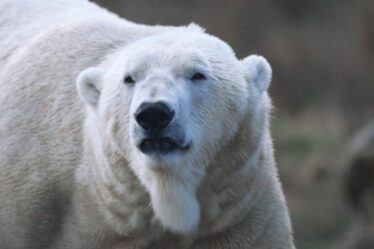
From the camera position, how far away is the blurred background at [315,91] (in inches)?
520

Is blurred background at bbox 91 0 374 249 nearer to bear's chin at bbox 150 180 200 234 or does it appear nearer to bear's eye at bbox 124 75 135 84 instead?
bear's chin at bbox 150 180 200 234

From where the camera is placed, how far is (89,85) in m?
6.55

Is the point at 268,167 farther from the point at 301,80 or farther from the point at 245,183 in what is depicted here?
the point at 301,80

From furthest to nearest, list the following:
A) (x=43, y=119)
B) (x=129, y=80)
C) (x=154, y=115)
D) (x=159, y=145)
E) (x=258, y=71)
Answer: (x=43, y=119), (x=258, y=71), (x=129, y=80), (x=159, y=145), (x=154, y=115)

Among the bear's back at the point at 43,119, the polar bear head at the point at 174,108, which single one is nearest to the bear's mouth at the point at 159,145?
the polar bear head at the point at 174,108

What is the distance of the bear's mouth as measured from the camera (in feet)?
19.7

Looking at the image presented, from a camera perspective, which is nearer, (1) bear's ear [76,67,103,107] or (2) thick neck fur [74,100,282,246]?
(2) thick neck fur [74,100,282,246]

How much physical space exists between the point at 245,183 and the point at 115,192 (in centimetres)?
63

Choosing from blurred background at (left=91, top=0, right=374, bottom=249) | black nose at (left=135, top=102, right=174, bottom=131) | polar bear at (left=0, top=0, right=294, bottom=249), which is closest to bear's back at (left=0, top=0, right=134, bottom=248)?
polar bear at (left=0, top=0, right=294, bottom=249)

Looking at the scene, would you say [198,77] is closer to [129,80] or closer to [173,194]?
[129,80]

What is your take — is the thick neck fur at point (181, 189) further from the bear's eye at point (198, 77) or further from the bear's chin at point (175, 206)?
the bear's eye at point (198, 77)

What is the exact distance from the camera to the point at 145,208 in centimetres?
645

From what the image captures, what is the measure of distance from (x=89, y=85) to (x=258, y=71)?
0.84m

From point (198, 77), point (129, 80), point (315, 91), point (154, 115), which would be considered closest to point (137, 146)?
point (154, 115)
